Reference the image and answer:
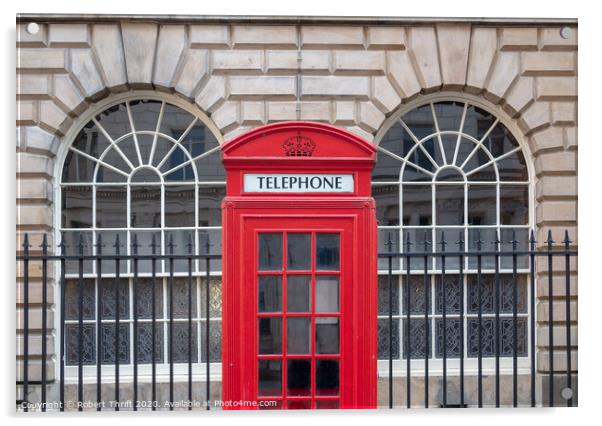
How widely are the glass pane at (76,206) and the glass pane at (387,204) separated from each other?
292 centimetres

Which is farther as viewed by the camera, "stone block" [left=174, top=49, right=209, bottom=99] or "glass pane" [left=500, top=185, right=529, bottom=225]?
"glass pane" [left=500, top=185, right=529, bottom=225]

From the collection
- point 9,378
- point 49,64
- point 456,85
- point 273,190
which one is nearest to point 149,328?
point 9,378

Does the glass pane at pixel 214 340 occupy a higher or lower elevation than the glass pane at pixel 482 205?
lower

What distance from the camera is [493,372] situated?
7.62 meters

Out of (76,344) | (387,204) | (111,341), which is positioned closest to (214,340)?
(111,341)

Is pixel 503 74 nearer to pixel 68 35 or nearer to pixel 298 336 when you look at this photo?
pixel 298 336

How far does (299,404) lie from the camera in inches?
203

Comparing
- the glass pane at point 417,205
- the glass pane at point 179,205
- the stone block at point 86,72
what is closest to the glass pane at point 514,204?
the glass pane at point 417,205

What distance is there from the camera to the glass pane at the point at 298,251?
4.94m

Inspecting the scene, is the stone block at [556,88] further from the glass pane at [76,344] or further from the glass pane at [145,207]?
the glass pane at [76,344]

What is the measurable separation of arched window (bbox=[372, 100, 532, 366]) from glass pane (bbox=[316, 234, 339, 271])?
274 cm

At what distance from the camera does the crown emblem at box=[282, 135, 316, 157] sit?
4.92 meters

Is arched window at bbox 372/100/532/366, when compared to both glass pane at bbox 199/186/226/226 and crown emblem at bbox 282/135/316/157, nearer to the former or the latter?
glass pane at bbox 199/186/226/226

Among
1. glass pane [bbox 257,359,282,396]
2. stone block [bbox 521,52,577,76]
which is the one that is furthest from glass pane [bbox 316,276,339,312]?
stone block [bbox 521,52,577,76]
